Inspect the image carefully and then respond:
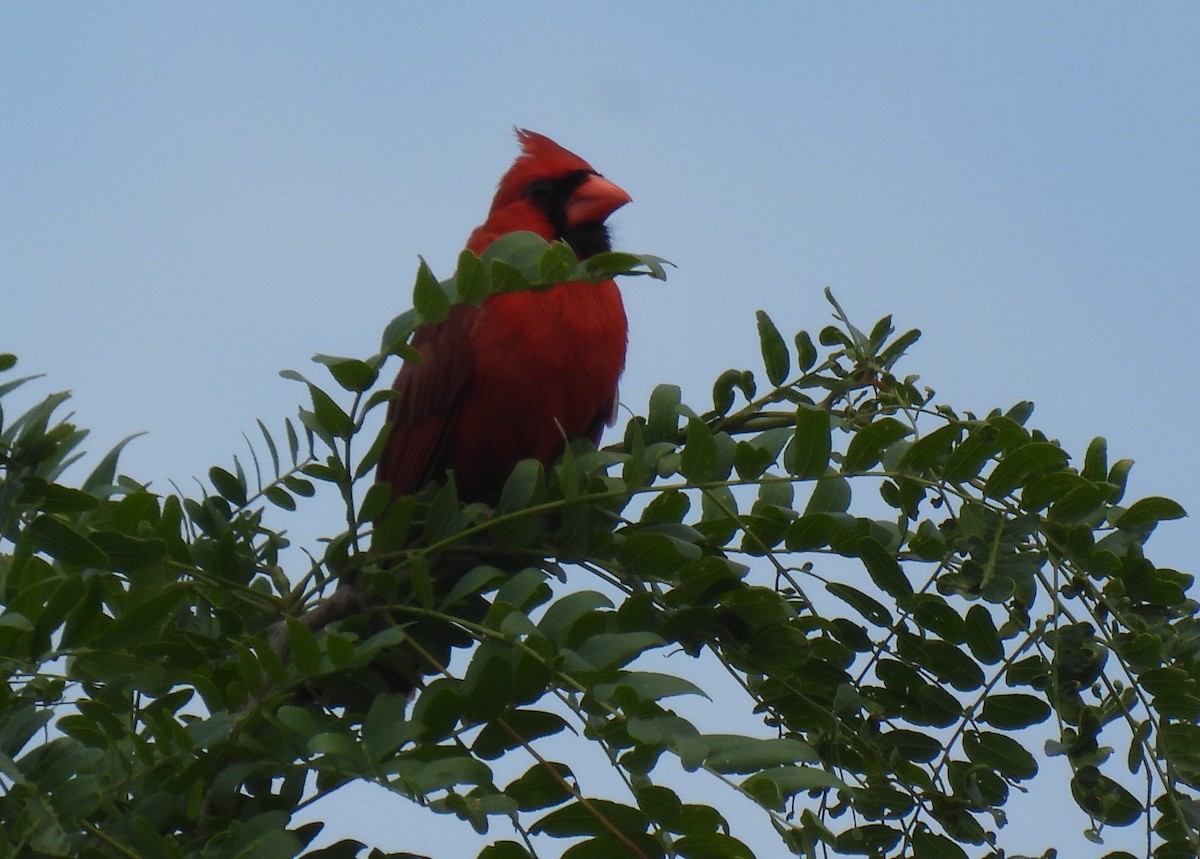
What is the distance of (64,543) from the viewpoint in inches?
56.1

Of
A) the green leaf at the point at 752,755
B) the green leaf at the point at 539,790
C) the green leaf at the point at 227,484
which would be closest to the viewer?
the green leaf at the point at 752,755

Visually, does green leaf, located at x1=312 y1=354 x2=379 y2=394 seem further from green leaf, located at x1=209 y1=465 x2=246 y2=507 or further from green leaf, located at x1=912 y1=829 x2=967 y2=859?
green leaf, located at x1=912 y1=829 x2=967 y2=859

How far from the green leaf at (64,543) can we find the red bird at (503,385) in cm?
120

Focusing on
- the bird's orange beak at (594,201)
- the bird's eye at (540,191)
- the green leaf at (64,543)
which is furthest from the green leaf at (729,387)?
the bird's eye at (540,191)

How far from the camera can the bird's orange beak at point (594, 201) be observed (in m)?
3.16

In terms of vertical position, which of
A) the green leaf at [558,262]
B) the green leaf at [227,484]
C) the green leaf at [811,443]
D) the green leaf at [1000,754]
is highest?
the green leaf at [558,262]

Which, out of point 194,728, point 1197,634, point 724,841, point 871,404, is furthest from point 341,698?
point 1197,634

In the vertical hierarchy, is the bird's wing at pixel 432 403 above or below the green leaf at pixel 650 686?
above

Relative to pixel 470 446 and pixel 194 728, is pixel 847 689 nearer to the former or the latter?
pixel 194 728

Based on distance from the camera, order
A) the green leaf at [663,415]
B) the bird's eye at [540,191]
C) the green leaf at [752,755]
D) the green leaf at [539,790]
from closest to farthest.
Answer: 1. the green leaf at [752,755]
2. the green leaf at [539,790]
3. the green leaf at [663,415]
4. the bird's eye at [540,191]

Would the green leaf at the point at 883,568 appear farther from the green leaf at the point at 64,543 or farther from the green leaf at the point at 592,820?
the green leaf at the point at 64,543

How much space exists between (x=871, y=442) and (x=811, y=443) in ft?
0.23

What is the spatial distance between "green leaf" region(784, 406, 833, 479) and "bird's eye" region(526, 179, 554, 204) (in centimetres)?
168

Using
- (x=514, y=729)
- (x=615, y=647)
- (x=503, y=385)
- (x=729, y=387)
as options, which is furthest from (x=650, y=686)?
(x=503, y=385)
